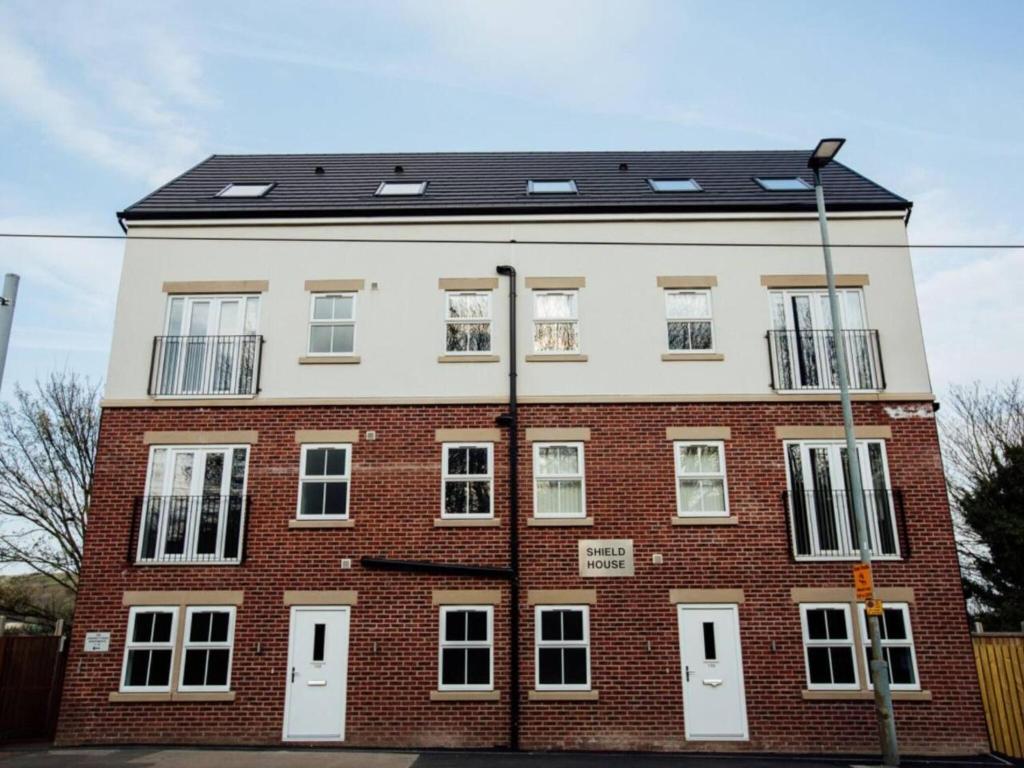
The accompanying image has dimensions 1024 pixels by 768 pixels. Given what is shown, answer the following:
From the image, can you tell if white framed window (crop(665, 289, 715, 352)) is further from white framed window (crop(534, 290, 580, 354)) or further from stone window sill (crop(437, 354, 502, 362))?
stone window sill (crop(437, 354, 502, 362))

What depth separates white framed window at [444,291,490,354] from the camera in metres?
12.3

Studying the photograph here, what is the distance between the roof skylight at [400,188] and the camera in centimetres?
1398

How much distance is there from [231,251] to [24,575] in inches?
587

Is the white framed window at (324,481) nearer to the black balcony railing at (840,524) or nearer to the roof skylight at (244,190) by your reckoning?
the roof skylight at (244,190)

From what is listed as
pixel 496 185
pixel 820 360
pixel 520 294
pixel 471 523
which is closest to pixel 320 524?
pixel 471 523

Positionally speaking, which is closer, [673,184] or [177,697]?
[177,697]

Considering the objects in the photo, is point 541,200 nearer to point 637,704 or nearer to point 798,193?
point 798,193

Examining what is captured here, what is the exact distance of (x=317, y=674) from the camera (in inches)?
423

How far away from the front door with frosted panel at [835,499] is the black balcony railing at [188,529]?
339 inches

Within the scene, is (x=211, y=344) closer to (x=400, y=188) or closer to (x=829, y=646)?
(x=400, y=188)

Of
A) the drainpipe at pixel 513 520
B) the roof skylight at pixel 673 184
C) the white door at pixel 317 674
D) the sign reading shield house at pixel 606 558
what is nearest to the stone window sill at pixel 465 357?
the drainpipe at pixel 513 520

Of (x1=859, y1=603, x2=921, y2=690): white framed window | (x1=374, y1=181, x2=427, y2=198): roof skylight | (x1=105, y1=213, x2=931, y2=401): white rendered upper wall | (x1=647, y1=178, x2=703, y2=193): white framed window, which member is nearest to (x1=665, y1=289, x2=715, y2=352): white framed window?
(x1=105, y1=213, x2=931, y2=401): white rendered upper wall

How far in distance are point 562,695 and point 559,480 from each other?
313cm

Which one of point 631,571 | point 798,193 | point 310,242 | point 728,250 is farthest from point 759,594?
point 310,242
